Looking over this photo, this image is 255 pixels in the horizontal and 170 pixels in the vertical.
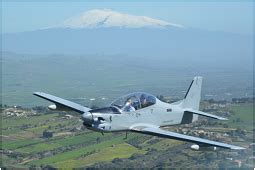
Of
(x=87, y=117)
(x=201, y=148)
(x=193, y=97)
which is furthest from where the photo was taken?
(x=193, y=97)

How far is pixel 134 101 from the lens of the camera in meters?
16.0

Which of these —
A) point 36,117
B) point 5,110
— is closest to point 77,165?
point 36,117

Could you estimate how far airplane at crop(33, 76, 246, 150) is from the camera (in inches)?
575

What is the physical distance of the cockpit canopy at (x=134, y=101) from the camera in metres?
15.8

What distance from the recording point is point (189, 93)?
1816 centimetres

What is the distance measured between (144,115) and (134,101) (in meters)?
0.63

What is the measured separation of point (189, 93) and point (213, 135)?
17483 mm

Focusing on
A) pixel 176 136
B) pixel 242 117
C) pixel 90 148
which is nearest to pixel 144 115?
pixel 176 136

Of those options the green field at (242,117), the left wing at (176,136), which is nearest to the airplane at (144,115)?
the left wing at (176,136)

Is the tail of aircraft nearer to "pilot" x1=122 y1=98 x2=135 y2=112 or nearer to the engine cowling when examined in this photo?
"pilot" x1=122 y1=98 x2=135 y2=112

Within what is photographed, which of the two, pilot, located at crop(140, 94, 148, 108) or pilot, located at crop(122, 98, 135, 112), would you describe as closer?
pilot, located at crop(122, 98, 135, 112)

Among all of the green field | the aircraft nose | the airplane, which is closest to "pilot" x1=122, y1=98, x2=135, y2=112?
the airplane

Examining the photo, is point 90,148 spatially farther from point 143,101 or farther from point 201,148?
point 201,148

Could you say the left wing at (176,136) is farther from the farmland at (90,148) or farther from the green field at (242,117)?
the green field at (242,117)
